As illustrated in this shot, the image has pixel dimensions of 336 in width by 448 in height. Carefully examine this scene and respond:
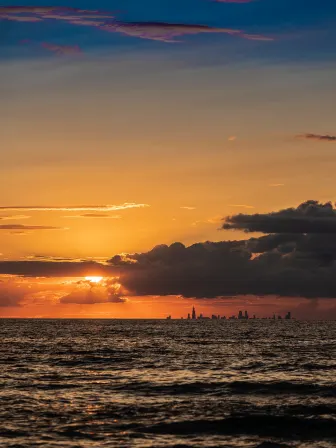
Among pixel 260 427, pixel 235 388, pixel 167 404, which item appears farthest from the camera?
pixel 235 388

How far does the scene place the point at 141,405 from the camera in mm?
43719

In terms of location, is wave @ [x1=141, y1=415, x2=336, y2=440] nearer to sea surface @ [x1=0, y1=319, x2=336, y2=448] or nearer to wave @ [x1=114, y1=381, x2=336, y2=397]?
sea surface @ [x1=0, y1=319, x2=336, y2=448]

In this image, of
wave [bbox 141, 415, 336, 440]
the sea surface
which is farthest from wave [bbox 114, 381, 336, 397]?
wave [bbox 141, 415, 336, 440]

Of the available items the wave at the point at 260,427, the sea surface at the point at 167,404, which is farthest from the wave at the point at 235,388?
the wave at the point at 260,427

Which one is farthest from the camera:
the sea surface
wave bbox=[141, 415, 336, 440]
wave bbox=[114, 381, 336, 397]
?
wave bbox=[114, 381, 336, 397]

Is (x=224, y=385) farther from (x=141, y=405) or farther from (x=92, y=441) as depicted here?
(x=92, y=441)

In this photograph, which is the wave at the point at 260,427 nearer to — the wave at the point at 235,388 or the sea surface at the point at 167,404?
the sea surface at the point at 167,404

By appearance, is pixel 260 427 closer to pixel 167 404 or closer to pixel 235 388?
pixel 167 404

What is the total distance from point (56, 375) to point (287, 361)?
102 feet

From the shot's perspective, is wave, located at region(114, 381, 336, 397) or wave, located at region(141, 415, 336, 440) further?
wave, located at region(114, 381, 336, 397)

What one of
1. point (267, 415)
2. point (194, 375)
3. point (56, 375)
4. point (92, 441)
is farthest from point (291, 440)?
point (56, 375)

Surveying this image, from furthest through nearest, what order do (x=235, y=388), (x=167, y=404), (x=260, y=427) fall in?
(x=235, y=388), (x=167, y=404), (x=260, y=427)

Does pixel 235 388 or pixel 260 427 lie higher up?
pixel 260 427

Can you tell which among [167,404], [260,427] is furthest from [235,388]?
[260,427]
